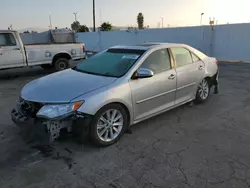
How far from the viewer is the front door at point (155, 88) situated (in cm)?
402

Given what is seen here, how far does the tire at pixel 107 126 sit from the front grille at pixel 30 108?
0.85 metres

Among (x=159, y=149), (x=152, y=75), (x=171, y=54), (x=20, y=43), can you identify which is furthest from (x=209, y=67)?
(x=20, y=43)

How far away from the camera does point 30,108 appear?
3645 mm

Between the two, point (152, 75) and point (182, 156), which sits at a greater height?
point (152, 75)

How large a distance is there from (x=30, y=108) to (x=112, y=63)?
1.64 meters

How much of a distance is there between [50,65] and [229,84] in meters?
7.90

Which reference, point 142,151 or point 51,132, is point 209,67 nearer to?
point 142,151

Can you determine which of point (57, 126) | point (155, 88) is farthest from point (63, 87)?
point (155, 88)

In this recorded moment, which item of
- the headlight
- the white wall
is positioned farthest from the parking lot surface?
the white wall

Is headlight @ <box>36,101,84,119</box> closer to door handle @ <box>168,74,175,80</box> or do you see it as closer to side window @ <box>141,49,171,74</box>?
side window @ <box>141,49,171,74</box>

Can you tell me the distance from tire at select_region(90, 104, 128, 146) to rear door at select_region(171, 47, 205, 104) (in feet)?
4.94

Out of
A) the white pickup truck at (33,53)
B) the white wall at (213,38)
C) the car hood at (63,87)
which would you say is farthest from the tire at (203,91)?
the white wall at (213,38)

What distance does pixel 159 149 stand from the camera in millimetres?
3635

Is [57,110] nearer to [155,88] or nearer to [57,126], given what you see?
[57,126]
